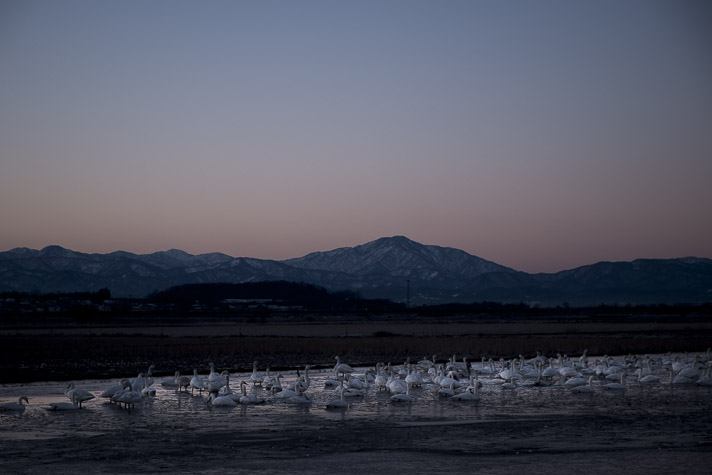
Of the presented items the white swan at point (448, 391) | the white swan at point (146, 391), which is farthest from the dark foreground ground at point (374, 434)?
the white swan at point (146, 391)

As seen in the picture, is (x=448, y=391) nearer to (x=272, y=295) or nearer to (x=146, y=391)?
(x=146, y=391)

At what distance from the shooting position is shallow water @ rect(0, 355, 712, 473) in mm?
13508

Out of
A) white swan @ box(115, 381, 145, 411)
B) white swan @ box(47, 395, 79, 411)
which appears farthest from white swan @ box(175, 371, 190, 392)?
white swan @ box(47, 395, 79, 411)

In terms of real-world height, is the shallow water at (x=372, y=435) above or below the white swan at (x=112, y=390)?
below

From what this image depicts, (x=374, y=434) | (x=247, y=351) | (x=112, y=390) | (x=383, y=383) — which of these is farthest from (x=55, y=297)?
(x=374, y=434)

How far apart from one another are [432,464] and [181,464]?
13.6ft

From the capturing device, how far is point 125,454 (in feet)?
47.3

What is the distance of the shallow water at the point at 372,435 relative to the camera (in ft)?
44.3

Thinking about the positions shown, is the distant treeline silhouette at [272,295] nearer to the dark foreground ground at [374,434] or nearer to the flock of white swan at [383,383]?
the flock of white swan at [383,383]

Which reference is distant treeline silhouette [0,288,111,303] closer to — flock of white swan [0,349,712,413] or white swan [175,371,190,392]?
white swan [175,371,190,392]

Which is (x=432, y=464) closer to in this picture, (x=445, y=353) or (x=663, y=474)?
(x=663, y=474)

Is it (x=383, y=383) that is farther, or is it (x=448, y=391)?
(x=383, y=383)

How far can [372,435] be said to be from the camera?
16.5 meters

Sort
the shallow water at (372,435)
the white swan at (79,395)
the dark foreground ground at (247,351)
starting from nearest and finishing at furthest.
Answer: the shallow water at (372,435) < the white swan at (79,395) < the dark foreground ground at (247,351)
